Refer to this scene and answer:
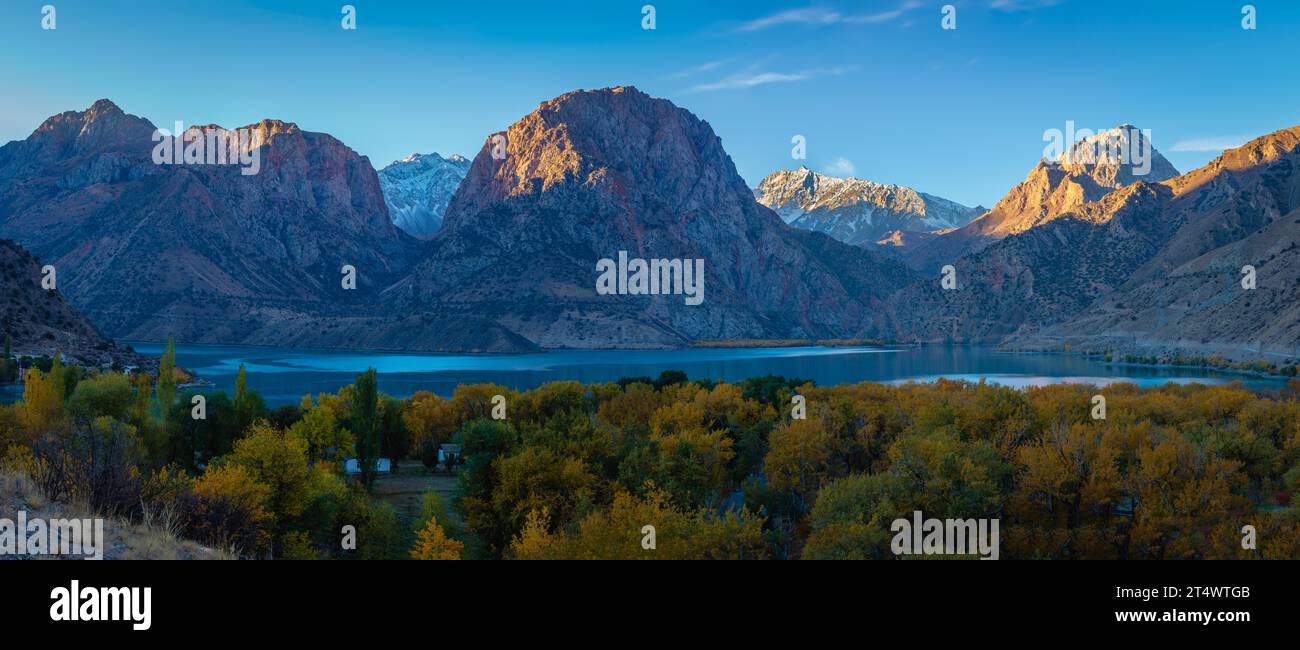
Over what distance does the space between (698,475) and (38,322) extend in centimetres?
12399

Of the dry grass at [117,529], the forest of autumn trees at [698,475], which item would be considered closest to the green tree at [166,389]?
the forest of autumn trees at [698,475]

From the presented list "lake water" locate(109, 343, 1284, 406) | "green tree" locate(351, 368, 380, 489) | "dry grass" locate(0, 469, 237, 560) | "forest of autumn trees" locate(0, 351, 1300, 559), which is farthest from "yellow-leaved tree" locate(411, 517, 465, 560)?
"lake water" locate(109, 343, 1284, 406)

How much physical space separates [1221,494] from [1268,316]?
463 ft

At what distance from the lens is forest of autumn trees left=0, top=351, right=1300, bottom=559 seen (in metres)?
29.8

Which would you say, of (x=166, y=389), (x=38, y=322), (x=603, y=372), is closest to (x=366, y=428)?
(x=166, y=389)

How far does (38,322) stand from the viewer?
12775 cm

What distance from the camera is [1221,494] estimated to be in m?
40.1

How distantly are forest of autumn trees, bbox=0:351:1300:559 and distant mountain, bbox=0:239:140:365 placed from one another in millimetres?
71433

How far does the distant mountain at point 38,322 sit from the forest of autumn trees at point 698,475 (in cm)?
7143

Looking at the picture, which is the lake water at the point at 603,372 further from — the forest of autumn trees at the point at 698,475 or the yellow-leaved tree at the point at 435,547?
the yellow-leaved tree at the point at 435,547
